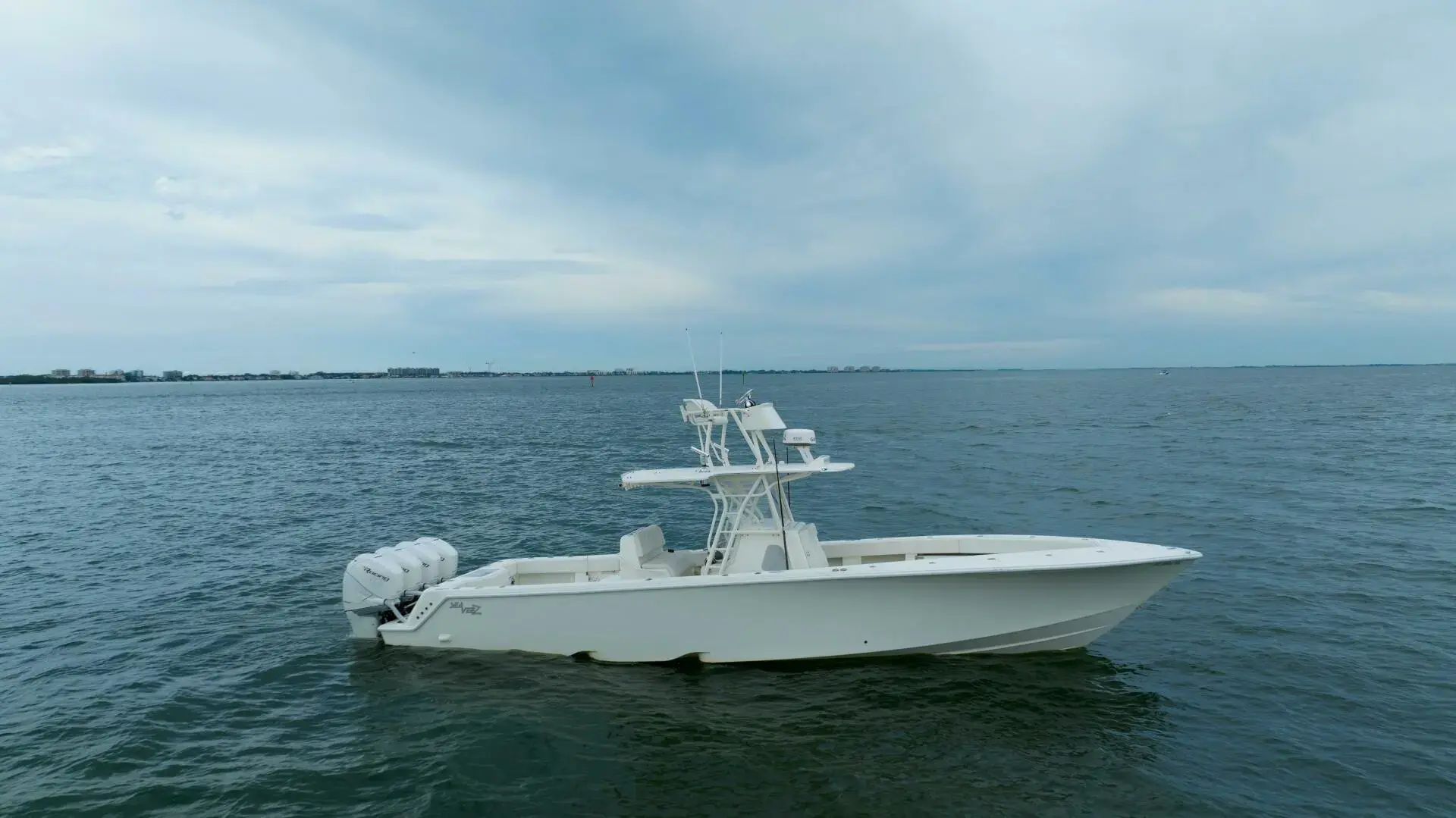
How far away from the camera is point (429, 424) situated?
66.8 m

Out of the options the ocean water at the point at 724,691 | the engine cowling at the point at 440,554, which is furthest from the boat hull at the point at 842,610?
the engine cowling at the point at 440,554

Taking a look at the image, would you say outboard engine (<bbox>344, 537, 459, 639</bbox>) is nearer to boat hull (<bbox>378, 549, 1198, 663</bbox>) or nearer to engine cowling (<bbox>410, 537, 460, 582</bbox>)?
engine cowling (<bbox>410, 537, 460, 582</bbox>)

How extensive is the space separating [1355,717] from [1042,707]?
153 inches

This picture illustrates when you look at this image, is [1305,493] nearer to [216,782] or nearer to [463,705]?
[463,705]

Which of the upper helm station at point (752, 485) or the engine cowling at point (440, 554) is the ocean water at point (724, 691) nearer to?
the engine cowling at point (440, 554)

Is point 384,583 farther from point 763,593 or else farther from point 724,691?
point 763,593

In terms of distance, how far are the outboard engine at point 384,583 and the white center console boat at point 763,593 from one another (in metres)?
0.02

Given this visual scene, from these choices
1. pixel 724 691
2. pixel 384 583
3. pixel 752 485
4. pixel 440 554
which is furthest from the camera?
pixel 440 554

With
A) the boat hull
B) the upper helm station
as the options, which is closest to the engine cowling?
the boat hull

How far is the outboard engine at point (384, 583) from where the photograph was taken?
12.2m

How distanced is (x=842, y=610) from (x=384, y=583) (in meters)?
7.48

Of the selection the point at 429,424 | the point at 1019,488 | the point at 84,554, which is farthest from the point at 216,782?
the point at 429,424

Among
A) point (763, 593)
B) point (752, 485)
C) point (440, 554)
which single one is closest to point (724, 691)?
point (763, 593)

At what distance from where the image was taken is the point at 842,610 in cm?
1070
